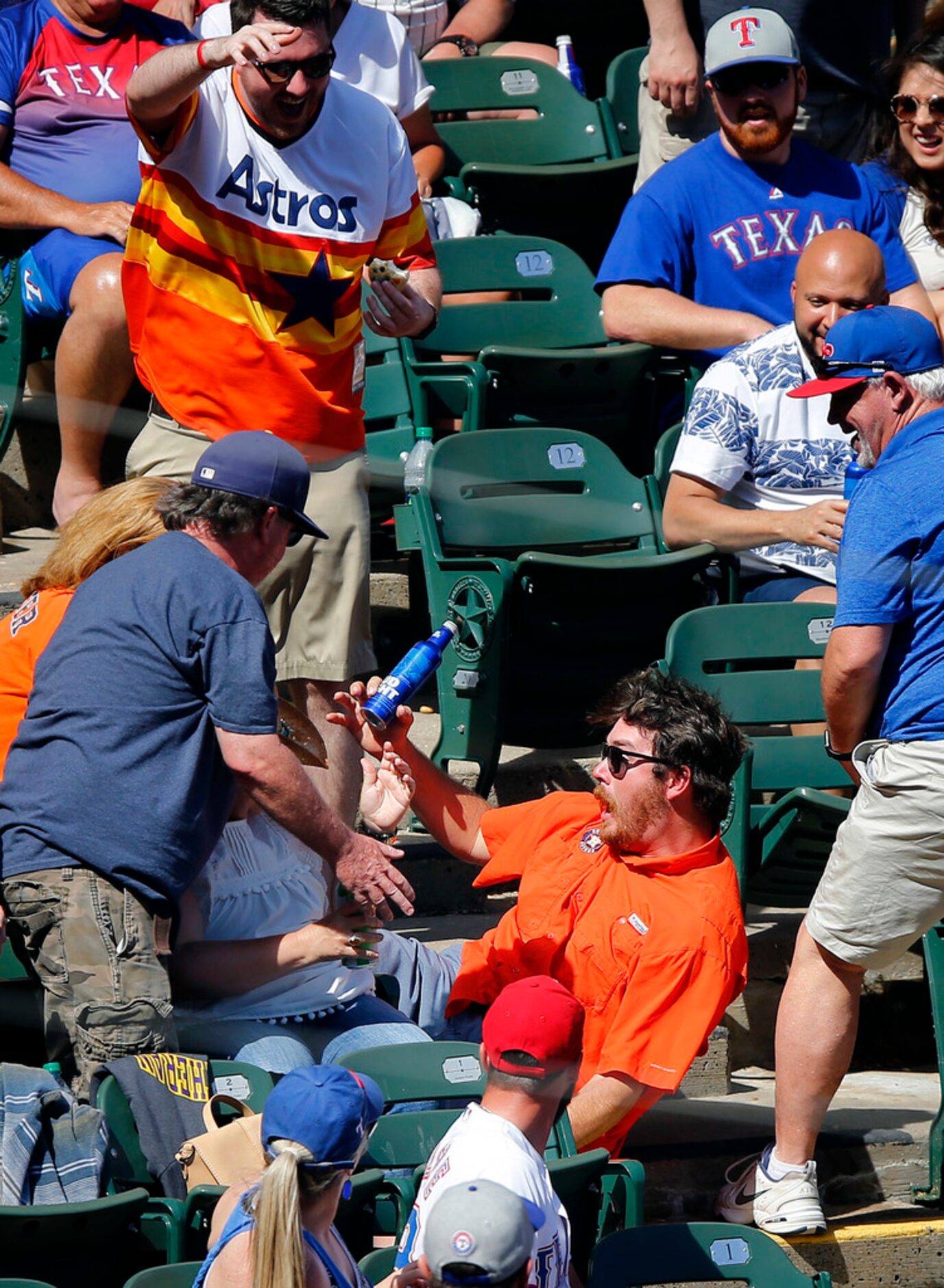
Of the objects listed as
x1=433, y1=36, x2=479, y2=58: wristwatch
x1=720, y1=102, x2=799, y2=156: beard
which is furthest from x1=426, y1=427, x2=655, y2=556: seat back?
x1=433, y1=36, x2=479, y2=58: wristwatch

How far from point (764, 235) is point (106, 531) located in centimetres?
287

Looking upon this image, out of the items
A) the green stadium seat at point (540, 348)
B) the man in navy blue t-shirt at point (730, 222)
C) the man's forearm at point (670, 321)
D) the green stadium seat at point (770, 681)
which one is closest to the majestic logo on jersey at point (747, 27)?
the man in navy blue t-shirt at point (730, 222)

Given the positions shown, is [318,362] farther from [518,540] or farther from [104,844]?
[104,844]

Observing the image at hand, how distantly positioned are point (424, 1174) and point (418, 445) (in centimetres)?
291

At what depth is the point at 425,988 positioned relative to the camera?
396 cm

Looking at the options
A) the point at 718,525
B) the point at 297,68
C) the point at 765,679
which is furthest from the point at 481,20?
the point at 765,679

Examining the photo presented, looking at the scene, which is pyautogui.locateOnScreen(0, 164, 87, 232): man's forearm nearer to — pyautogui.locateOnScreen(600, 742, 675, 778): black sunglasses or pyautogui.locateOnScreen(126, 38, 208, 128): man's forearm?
pyautogui.locateOnScreen(126, 38, 208, 128): man's forearm

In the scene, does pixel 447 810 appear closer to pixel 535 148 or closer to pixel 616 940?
pixel 616 940

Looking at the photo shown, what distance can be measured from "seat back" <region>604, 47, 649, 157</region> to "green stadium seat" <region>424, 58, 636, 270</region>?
8 cm

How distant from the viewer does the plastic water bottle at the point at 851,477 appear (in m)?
4.00

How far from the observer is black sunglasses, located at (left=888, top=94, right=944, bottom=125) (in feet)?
17.7

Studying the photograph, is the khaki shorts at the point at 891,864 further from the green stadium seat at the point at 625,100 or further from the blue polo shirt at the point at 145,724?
the green stadium seat at the point at 625,100

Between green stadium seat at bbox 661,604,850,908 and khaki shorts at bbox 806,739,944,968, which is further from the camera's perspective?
green stadium seat at bbox 661,604,850,908

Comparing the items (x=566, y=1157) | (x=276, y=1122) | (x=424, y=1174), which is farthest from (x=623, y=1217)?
(x=276, y=1122)
